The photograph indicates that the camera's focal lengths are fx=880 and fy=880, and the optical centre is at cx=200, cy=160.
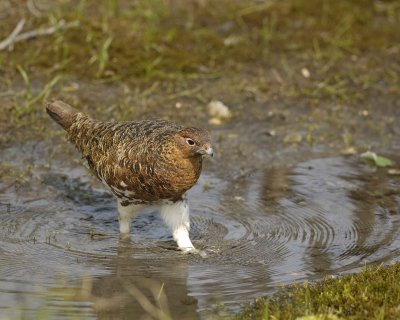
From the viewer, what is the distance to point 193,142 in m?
6.29

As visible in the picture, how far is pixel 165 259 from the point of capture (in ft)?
21.5

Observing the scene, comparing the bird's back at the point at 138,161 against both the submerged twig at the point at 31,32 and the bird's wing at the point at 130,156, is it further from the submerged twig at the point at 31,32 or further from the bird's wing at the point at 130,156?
the submerged twig at the point at 31,32

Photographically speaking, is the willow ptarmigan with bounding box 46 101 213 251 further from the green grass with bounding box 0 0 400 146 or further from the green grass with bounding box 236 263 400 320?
the green grass with bounding box 0 0 400 146

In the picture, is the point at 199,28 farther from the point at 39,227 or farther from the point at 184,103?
the point at 39,227

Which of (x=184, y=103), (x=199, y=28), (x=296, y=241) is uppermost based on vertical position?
(x=199, y=28)

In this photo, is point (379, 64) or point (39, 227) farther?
point (379, 64)

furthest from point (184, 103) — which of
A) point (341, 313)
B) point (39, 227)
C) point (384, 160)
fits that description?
point (341, 313)

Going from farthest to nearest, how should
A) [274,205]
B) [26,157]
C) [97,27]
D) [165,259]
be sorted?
[97,27], [26,157], [274,205], [165,259]

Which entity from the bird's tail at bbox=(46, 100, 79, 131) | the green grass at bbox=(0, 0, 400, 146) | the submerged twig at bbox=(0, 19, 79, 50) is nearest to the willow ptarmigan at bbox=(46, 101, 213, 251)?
the bird's tail at bbox=(46, 100, 79, 131)

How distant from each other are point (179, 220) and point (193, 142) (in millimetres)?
767

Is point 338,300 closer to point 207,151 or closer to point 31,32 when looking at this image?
point 207,151

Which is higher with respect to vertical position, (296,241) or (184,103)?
(184,103)

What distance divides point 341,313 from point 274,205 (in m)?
2.58

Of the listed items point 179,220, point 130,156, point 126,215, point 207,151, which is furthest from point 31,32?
point 207,151
